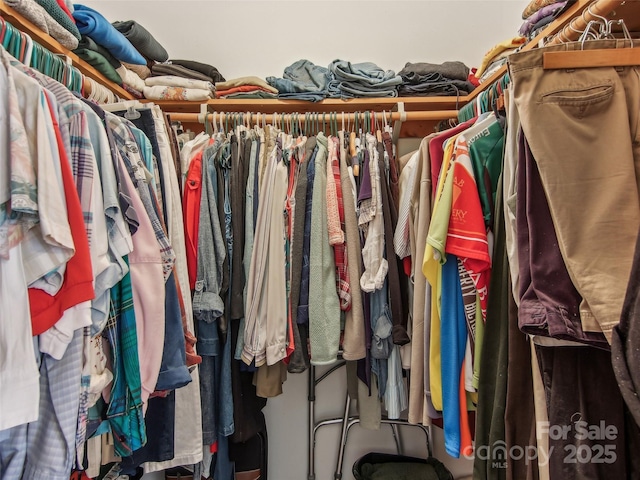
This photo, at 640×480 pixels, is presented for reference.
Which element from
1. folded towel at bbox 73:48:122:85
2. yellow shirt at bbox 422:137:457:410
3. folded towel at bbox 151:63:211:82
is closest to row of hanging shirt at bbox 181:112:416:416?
yellow shirt at bbox 422:137:457:410

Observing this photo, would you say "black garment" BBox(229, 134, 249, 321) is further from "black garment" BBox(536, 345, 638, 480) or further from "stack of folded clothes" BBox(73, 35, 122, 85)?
"black garment" BBox(536, 345, 638, 480)

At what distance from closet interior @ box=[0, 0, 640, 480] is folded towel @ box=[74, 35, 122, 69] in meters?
0.07

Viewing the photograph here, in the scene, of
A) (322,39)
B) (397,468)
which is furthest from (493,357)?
(322,39)

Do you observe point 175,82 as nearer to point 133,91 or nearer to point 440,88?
point 133,91

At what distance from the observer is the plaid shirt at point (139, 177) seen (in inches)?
33.4

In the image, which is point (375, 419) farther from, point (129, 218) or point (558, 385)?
point (129, 218)

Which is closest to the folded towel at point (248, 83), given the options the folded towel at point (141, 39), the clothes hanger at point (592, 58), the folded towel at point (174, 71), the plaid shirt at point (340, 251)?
the folded towel at point (174, 71)

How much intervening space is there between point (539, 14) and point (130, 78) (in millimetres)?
1475

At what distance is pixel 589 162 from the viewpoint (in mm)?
639

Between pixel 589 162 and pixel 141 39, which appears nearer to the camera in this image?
pixel 589 162

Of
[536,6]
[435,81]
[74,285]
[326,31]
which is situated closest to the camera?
[74,285]

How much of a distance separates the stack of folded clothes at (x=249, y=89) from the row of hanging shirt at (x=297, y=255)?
14.5 inches

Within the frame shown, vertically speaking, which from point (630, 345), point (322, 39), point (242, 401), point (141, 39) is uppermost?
point (322, 39)

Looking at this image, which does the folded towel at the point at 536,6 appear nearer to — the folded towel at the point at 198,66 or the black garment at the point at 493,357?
the black garment at the point at 493,357
